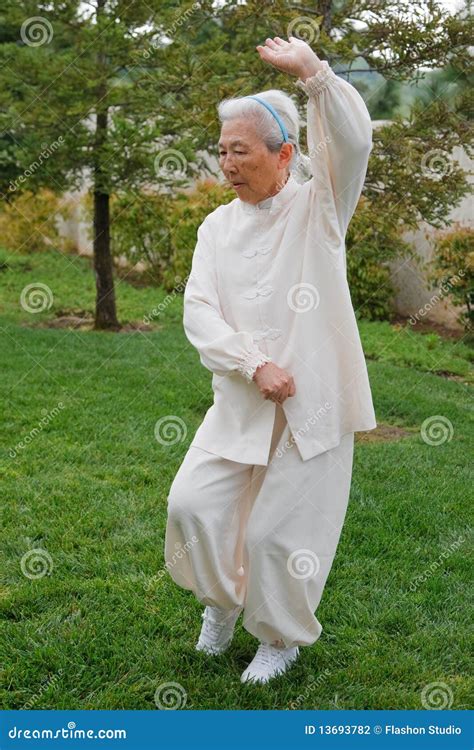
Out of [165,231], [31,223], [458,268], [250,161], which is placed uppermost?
[250,161]

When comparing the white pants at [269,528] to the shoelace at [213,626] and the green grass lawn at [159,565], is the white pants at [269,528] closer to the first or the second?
the shoelace at [213,626]

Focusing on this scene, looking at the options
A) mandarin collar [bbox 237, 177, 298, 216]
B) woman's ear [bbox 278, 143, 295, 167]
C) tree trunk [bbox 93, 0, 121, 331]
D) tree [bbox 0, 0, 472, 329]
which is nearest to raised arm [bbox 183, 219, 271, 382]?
mandarin collar [bbox 237, 177, 298, 216]

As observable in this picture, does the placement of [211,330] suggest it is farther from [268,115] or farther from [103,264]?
[103,264]

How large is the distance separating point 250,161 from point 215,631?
1713mm

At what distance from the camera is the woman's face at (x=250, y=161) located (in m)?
2.91

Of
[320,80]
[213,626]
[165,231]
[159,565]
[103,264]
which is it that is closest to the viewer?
[320,80]

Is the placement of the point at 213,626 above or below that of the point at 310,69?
below

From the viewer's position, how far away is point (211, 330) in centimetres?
300

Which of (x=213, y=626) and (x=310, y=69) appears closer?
(x=310, y=69)

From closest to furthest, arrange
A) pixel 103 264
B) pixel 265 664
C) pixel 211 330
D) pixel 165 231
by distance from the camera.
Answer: pixel 211 330
pixel 265 664
pixel 103 264
pixel 165 231

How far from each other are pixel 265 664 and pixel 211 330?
1.21 metres

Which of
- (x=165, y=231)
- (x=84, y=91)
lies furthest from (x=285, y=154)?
(x=165, y=231)

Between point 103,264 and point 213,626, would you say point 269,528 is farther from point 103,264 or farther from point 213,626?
point 103,264

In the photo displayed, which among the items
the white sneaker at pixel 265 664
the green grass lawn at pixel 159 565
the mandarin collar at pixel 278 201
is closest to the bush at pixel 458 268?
the green grass lawn at pixel 159 565
